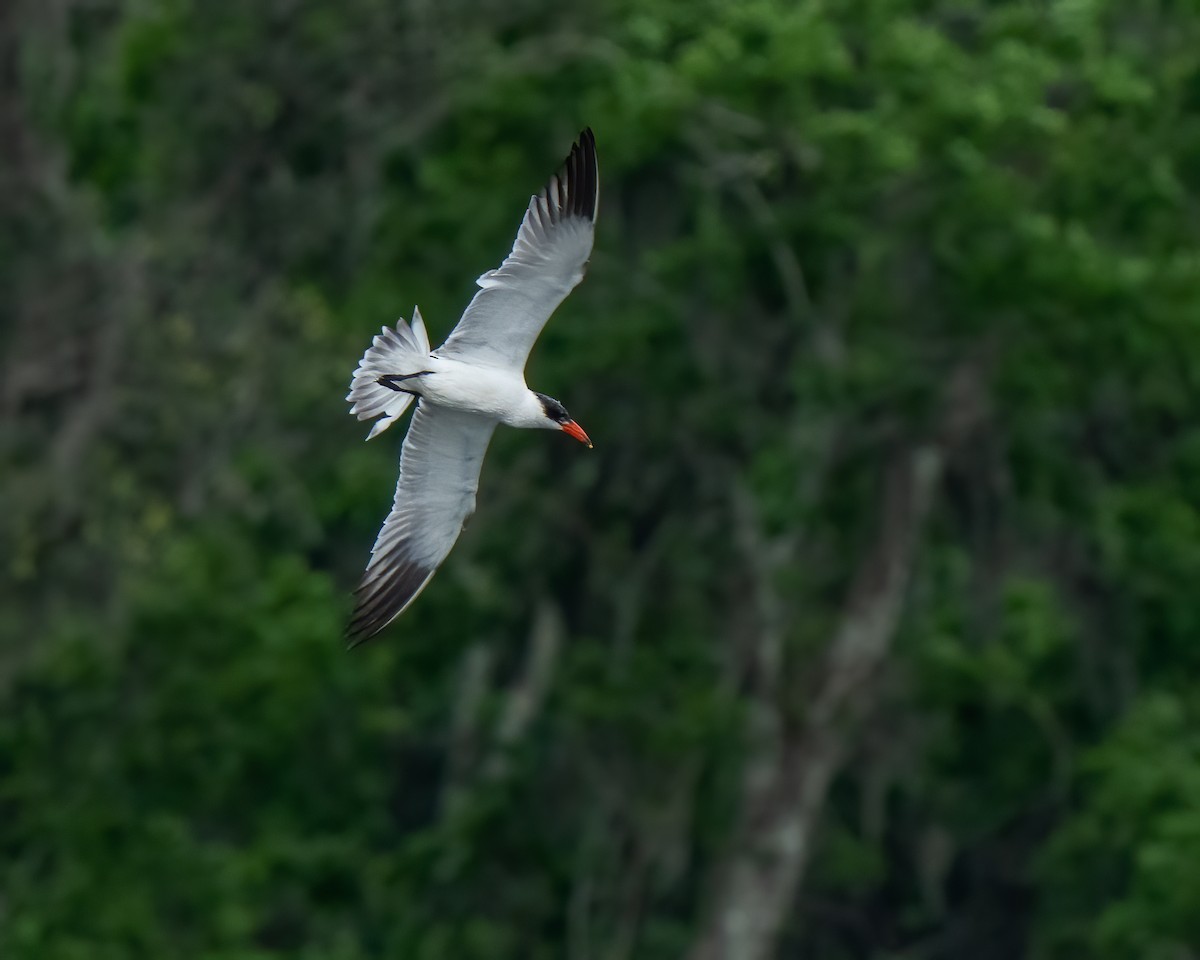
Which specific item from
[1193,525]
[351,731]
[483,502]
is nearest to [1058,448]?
[1193,525]

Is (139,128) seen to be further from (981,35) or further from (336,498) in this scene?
(981,35)

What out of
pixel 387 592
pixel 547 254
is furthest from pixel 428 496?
pixel 547 254

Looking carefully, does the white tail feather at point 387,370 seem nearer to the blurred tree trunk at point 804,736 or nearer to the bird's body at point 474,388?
the bird's body at point 474,388

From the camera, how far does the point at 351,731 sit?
2114cm

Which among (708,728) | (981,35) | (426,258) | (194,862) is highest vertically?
(981,35)

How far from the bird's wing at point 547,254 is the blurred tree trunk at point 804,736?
7.12m

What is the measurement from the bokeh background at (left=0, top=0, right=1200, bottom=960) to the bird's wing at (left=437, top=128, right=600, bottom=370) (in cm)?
529

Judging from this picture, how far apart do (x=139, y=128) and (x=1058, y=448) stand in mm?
6541

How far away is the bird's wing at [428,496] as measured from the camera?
1352 cm

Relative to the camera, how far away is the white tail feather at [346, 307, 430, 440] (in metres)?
13.5

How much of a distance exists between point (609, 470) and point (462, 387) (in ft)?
22.9

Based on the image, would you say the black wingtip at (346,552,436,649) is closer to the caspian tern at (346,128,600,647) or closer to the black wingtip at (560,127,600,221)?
the caspian tern at (346,128,600,647)

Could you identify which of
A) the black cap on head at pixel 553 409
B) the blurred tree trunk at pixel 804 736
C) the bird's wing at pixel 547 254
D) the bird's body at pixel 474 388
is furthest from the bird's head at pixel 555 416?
the blurred tree trunk at pixel 804 736

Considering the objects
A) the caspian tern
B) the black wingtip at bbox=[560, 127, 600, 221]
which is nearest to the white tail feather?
the caspian tern
